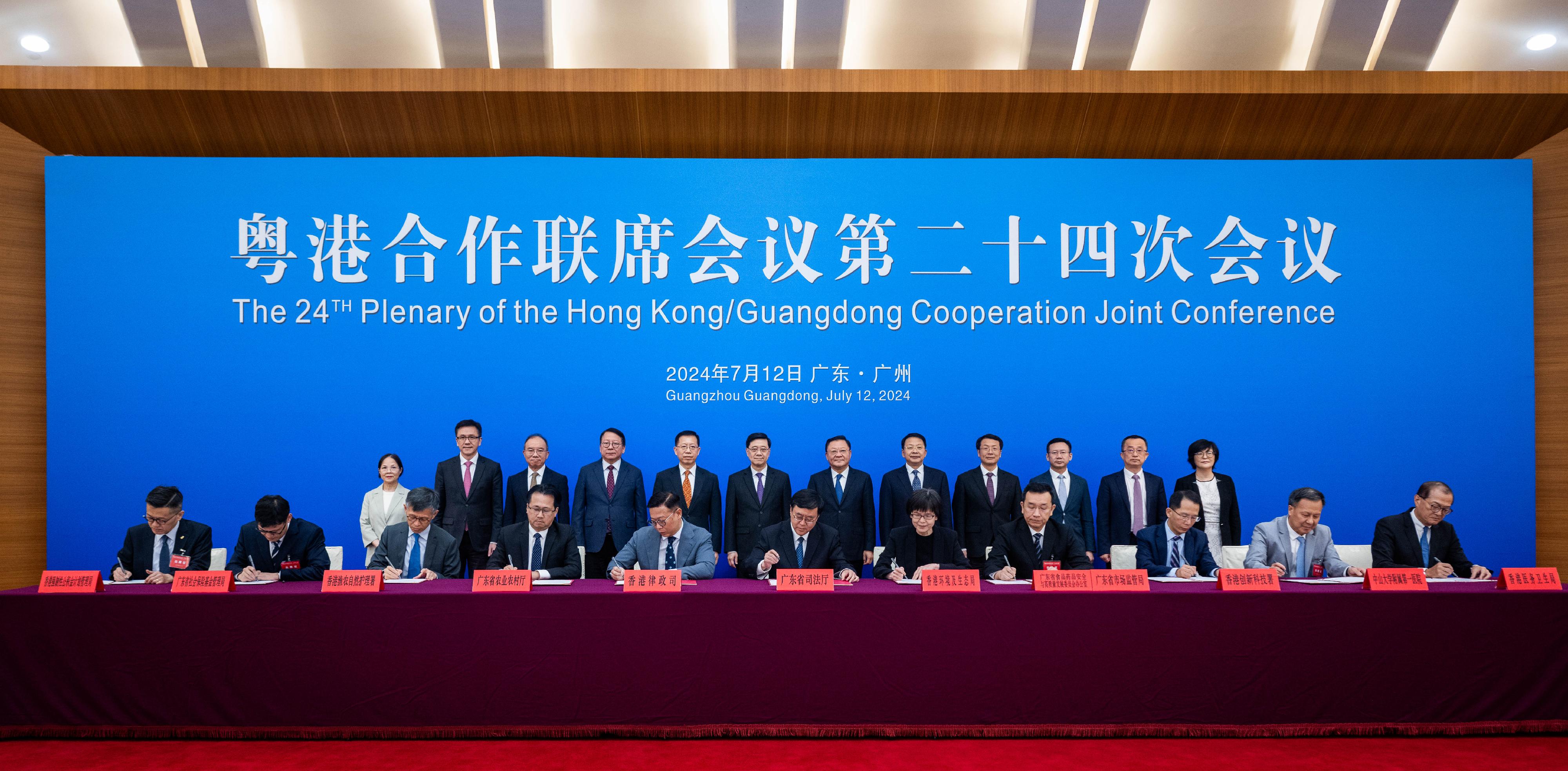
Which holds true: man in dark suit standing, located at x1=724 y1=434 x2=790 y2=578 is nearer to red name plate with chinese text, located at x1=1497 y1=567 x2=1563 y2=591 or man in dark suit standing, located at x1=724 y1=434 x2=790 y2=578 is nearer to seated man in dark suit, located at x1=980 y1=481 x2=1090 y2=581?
seated man in dark suit, located at x1=980 y1=481 x2=1090 y2=581

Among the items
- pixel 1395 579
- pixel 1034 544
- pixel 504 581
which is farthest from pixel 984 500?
pixel 504 581

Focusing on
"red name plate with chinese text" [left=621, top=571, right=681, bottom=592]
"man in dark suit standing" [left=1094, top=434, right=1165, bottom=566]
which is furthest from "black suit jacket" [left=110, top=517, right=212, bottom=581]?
"man in dark suit standing" [left=1094, top=434, right=1165, bottom=566]

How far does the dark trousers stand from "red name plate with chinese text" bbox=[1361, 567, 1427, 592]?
3188 mm

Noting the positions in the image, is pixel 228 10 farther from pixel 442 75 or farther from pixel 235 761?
pixel 235 761

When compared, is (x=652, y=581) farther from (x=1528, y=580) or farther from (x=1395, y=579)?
(x=1528, y=580)

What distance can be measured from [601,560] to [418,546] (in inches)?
41.4

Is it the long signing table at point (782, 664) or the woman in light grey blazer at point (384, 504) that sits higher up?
the woman in light grey blazer at point (384, 504)

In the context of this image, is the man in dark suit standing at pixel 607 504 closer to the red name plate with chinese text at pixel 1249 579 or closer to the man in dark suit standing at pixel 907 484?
the man in dark suit standing at pixel 907 484

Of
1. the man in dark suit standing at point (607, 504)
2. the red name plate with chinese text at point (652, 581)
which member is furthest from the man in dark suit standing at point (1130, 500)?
the red name plate with chinese text at point (652, 581)

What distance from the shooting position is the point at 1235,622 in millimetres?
2641

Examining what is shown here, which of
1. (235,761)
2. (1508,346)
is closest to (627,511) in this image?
(235,761)

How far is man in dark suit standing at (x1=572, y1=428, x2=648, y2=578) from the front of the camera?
4344mm

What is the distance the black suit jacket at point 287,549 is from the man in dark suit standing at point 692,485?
1.54 metres

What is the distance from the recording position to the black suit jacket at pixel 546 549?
337 cm
